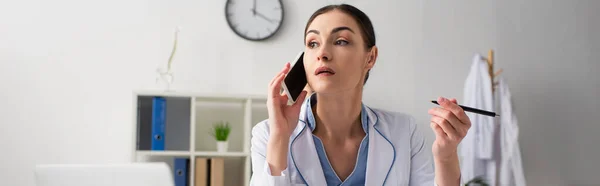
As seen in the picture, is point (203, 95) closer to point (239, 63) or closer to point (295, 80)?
point (239, 63)

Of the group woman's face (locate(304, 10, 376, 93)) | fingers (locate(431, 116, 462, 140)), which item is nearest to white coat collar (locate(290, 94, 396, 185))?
woman's face (locate(304, 10, 376, 93))

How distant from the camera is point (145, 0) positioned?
3945mm

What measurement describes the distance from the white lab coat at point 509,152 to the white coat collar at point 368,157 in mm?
2572

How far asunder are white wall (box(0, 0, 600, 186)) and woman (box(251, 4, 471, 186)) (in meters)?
2.34

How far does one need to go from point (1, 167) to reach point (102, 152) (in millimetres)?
497

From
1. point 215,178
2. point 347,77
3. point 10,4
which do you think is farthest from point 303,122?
point 10,4

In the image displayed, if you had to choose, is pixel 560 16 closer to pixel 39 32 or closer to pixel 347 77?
pixel 39 32

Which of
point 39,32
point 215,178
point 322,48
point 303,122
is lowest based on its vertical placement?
point 215,178

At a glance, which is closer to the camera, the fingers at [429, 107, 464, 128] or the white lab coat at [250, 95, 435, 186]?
the fingers at [429, 107, 464, 128]

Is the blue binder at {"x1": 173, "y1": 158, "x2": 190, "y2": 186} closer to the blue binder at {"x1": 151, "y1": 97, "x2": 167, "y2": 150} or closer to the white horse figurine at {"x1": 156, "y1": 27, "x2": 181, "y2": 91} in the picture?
the blue binder at {"x1": 151, "y1": 97, "x2": 167, "y2": 150}

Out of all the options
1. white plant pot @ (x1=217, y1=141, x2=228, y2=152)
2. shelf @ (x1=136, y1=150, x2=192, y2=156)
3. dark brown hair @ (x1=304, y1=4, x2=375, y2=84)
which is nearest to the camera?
dark brown hair @ (x1=304, y1=4, x2=375, y2=84)

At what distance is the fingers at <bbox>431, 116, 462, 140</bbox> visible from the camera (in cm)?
139

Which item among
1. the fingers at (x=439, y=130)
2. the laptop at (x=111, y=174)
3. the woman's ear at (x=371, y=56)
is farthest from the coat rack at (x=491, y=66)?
the laptop at (x=111, y=174)

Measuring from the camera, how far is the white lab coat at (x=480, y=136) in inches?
158
